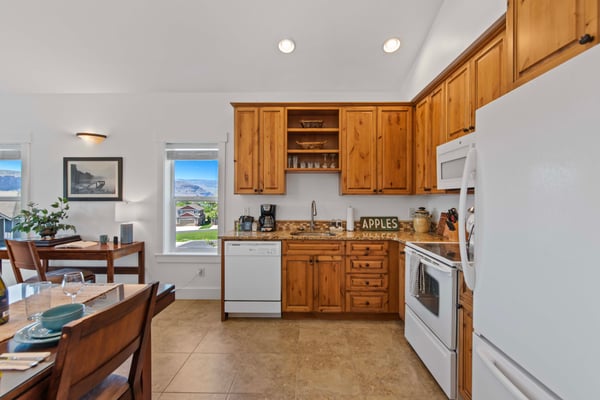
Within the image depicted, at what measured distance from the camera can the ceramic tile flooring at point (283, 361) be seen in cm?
196

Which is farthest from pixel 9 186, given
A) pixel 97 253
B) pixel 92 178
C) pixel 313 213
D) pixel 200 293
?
pixel 313 213

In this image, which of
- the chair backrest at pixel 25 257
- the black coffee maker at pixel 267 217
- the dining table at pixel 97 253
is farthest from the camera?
the black coffee maker at pixel 267 217

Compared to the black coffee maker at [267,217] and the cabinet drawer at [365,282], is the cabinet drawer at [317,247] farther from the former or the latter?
the black coffee maker at [267,217]

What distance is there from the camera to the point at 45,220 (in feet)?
11.2

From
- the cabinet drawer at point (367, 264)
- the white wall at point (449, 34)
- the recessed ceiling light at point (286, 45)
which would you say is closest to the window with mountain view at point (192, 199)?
the recessed ceiling light at point (286, 45)

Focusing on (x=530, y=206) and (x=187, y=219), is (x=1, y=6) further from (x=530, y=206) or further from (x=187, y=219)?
(x=530, y=206)

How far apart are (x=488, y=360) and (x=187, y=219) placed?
3567 millimetres

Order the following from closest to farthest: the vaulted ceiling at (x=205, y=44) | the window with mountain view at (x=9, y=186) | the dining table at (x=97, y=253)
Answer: the vaulted ceiling at (x=205, y=44), the dining table at (x=97, y=253), the window with mountain view at (x=9, y=186)

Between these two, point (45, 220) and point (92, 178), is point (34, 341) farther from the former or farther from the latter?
point (92, 178)

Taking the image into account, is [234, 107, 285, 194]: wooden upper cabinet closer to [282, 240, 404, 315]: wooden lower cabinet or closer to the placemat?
[282, 240, 404, 315]: wooden lower cabinet

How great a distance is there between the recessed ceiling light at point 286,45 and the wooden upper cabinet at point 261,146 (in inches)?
24.2

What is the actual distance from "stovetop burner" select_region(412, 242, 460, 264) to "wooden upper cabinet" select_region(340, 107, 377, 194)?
1091 millimetres

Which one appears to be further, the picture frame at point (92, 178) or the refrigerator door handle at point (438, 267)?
the picture frame at point (92, 178)

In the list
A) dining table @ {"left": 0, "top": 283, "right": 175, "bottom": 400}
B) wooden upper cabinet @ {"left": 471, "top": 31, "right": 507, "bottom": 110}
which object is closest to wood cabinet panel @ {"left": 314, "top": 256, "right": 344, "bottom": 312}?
dining table @ {"left": 0, "top": 283, "right": 175, "bottom": 400}
